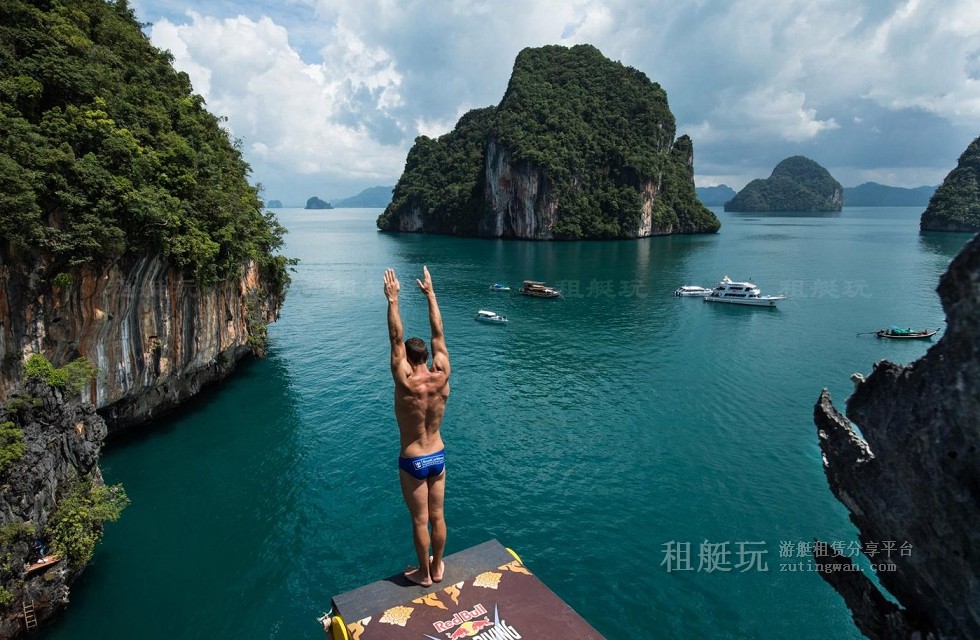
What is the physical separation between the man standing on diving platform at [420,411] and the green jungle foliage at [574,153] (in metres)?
104

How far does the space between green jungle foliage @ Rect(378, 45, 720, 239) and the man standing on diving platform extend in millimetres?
103938

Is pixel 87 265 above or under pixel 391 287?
under

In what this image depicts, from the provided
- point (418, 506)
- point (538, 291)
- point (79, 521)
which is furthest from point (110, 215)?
point (538, 291)

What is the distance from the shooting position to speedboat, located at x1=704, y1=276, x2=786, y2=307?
165 ft

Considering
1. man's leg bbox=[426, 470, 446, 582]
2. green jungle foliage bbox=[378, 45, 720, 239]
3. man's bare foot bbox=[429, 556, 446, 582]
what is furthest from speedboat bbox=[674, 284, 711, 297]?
green jungle foliage bbox=[378, 45, 720, 239]

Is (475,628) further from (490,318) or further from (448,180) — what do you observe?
(448,180)

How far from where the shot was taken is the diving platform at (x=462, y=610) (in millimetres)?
6750

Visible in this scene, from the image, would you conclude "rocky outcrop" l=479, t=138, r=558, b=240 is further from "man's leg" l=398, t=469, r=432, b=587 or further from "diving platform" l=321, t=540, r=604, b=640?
"man's leg" l=398, t=469, r=432, b=587

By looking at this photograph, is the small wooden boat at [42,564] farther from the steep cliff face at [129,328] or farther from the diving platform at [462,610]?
the diving platform at [462,610]

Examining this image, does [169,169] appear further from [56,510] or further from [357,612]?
[357,612]

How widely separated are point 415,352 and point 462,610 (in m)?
3.57

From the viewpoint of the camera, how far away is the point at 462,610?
710 cm

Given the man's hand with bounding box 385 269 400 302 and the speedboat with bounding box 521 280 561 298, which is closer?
the man's hand with bounding box 385 269 400 302

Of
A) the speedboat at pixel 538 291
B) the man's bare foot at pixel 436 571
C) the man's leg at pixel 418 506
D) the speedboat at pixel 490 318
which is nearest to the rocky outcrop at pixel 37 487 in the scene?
the man's bare foot at pixel 436 571
